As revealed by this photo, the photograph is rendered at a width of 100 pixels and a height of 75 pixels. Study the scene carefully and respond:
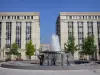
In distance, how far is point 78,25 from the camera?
81000 millimetres

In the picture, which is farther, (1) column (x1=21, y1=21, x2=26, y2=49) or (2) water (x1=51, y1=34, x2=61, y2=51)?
(1) column (x1=21, y1=21, x2=26, y2=49)

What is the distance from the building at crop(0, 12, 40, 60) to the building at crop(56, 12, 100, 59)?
29.5 ft

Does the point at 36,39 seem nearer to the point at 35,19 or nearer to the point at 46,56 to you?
the point at 35,19

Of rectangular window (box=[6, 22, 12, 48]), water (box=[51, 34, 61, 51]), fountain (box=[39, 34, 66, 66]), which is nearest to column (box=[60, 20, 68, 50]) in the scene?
rectangular window (box=[6, 22, 12, 48])

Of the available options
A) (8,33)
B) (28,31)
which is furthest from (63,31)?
(8,33)

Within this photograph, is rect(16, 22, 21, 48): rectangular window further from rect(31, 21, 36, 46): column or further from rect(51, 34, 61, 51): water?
rect(51, 34, 61, 51): water

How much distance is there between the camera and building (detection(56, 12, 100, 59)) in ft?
263

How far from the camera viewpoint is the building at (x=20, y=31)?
80375mm

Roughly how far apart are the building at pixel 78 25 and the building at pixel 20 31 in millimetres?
8979

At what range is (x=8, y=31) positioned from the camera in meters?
81.1

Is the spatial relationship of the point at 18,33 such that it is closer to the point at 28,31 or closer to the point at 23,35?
the point at 23,35

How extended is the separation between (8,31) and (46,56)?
2092 inches

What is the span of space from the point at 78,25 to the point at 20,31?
21.0 m

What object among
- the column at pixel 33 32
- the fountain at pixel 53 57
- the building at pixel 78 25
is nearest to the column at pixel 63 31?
the building at pixel 78 25
